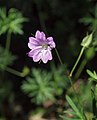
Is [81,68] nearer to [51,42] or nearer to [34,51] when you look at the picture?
[34,51]

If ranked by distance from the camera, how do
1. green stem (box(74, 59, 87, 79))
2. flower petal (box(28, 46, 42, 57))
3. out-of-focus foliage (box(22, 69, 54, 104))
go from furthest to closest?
green stem (box(74, 59, 87, 79)) → out-of-focus foliage (box(22, 69, 54, 104)) → flower petal (box(28, 46, 42, 57))

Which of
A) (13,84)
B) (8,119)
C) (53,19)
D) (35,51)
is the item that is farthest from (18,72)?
(35,51)

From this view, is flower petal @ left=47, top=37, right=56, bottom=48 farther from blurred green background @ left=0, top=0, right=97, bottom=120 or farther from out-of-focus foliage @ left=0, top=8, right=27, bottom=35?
blurred green background @ left=0, top=0, right=97, bottom=120

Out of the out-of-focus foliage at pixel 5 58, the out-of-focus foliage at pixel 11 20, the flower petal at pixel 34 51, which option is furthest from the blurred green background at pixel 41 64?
the flower petal at pixel 34 51

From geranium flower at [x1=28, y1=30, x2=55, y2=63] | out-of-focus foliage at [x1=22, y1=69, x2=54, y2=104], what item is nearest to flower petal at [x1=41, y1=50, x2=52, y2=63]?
geranium flower at [x1=28, y1=30, x2=55, y2=63]

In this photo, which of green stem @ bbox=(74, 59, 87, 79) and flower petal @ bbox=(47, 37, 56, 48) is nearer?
flower petal @ bbox=(47, 37, 56, 48)

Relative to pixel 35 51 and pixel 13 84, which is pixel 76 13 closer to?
pixel 13 84
